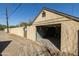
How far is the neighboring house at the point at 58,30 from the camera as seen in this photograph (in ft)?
33.2

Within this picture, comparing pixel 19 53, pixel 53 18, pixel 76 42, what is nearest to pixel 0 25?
pixel 19 53

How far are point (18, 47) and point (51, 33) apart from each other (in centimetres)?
262

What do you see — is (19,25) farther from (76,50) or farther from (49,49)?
(76,50)

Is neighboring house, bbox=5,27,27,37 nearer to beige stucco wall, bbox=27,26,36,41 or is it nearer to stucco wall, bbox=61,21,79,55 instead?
beige stucco wall, bbox=27,26,36,41

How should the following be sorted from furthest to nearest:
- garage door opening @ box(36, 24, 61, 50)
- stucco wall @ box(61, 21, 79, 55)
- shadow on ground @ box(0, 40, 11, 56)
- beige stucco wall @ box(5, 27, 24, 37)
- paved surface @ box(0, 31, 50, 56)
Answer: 1. garage door opening @ box(36, 24, 61, 50)
2. shadow on ground @ box(0, 40, 11, 56)
3. beige stucco wall @ box(5, 27, 24, 37)
4. paved surface @ box(0, 31, 50, 56)
5. stucco wall @ box(61, 21, 79, 55)

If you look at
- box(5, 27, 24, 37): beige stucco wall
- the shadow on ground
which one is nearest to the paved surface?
the shadow on ground

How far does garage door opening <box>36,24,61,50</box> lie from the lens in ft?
37.6

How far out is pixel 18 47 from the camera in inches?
422

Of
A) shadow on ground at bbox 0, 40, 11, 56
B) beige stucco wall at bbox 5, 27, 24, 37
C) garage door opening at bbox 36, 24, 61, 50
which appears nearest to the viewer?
beige stucco wall at bbox 5, 27, 24, 37

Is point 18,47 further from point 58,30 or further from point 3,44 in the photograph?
point 58,30

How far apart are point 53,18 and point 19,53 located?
268 centimetres

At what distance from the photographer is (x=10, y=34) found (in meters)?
11.5

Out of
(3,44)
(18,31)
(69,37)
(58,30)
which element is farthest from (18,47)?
(69,37)

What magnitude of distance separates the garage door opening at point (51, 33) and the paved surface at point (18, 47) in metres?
0.89
